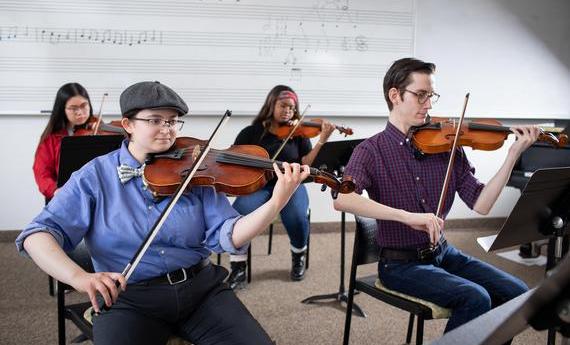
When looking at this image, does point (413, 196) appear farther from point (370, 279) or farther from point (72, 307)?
point (72, 307)

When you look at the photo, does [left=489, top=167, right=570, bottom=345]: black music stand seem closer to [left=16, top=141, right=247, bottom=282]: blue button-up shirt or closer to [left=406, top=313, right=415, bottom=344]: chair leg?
[left=406, top=313, right=415, bottom=344]: chair leg

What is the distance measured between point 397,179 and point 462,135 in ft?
1.83

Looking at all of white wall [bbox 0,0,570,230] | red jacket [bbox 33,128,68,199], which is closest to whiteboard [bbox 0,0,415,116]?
white wall [bbox 0,0,570,230]

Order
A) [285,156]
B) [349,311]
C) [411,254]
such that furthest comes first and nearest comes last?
[285,156]
[349,311]
[411,254]

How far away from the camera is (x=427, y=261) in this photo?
5.91 ft

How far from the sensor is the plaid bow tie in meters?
1.48

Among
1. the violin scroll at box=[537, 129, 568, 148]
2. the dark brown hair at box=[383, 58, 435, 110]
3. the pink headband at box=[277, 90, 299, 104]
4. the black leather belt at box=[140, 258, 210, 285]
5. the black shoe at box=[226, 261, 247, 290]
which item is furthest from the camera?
the pink headband at box=[277, 90, 299, 104]

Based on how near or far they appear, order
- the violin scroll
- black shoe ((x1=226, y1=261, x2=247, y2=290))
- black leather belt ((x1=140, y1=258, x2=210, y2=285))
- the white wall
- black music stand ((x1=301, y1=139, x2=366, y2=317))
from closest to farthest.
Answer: black leather belt ((x1=140, y1=258, x2=210, y2=285)), the violin scroll, black music stand ((x1=301, y1=139, x2=366, y2=317)), black shoe ((x1=226, y1=261, x2=247, y2=290)), the white wall

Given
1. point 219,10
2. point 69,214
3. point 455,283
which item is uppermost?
point 219,10

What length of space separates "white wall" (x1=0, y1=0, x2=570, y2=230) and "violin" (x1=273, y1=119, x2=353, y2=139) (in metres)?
0.67

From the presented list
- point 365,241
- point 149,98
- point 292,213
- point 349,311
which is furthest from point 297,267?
point 149,98

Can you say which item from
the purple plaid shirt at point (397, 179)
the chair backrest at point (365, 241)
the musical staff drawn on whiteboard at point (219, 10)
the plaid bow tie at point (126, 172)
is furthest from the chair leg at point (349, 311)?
the musical staff drawn on whiteboard at point (219, 10)

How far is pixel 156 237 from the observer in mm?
1467

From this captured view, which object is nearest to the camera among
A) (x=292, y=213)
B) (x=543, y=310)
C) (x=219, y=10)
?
(x=543, y=310)
